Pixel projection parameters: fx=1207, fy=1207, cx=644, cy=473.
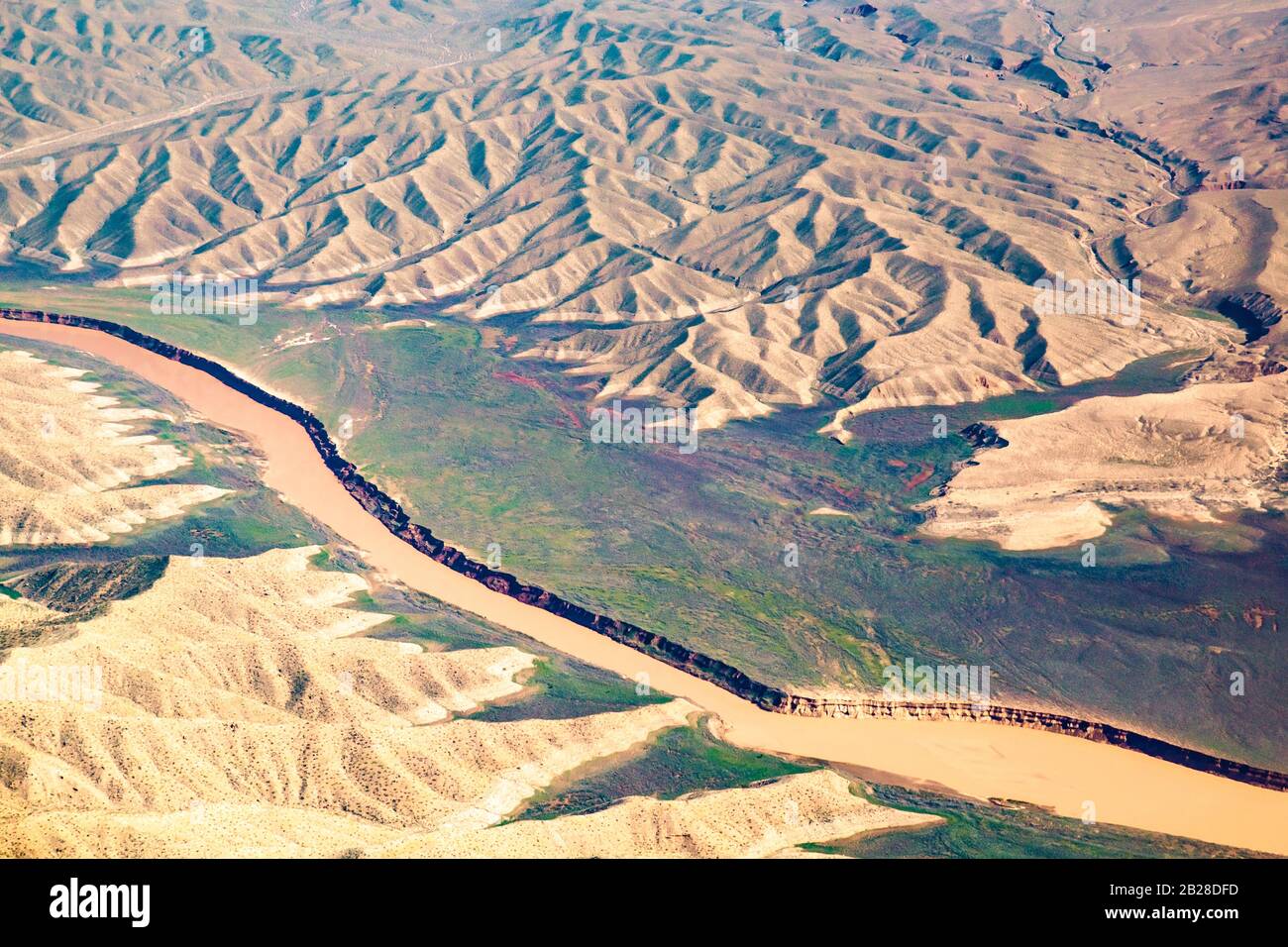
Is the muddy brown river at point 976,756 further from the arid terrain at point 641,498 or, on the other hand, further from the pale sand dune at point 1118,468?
the pale sand dune at point 1118,468

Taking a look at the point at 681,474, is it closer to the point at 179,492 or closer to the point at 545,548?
the point at 545,548

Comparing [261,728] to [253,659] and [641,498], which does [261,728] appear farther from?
[641,498]

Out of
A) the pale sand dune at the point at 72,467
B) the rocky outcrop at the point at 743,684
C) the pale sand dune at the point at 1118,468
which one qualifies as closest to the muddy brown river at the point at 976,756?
the rocky outcrop at the point at 743,684

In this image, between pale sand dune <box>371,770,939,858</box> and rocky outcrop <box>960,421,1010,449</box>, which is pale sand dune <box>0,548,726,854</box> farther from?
rocky outcrop <box>960,421,1010,449</box>

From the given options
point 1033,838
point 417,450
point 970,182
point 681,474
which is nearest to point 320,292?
point 417,450

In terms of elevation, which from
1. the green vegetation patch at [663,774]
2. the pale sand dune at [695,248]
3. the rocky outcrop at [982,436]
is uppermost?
the pale sand dune at [695,248]

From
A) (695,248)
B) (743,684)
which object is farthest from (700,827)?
(695,248)

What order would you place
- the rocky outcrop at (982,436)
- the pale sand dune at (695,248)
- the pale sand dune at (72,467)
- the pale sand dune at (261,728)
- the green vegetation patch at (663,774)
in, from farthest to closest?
the pale sand dune at (695,248) < the rocky outcrop at (982,436) < the pale sand dune at (72,467) < the green vegetation patch at (663,774) < the pale sand dune at (261,728)

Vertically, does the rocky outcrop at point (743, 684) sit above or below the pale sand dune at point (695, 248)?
below

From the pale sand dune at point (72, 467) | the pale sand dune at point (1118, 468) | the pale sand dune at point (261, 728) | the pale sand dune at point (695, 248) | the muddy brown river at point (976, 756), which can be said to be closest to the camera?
the pale sand dune at point (261, 728)
